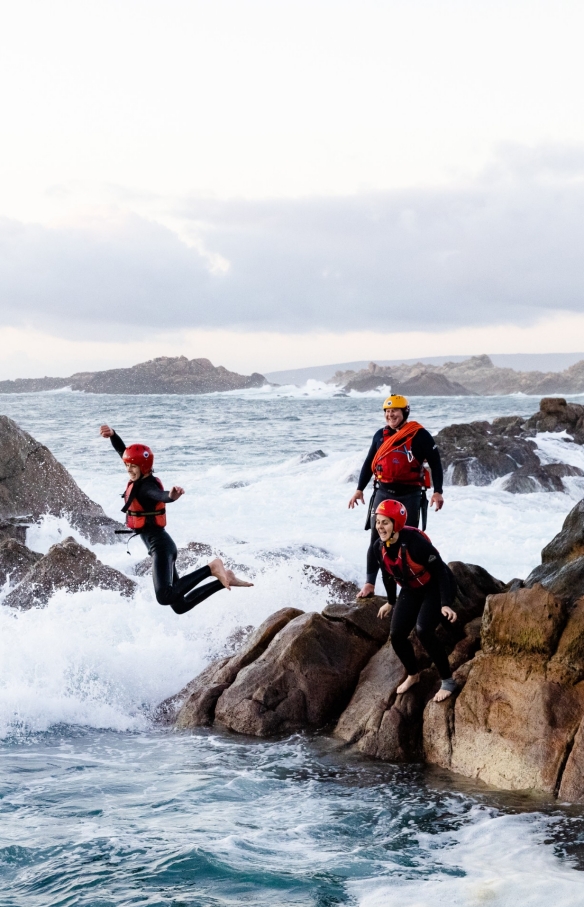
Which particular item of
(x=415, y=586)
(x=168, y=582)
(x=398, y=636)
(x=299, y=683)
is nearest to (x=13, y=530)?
(x=168, y=582)

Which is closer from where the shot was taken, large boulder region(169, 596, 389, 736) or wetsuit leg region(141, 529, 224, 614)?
large boulder region(169, 596, 389, 736)

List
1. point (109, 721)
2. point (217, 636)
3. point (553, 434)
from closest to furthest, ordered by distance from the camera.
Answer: point (109, 721) → point (217, 636) → point (553, 434)

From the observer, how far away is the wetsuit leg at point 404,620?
26.3 ft

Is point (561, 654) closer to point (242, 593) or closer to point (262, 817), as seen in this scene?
point (262, 817)

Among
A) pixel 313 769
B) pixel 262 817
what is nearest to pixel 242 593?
Result: pixel 313 769

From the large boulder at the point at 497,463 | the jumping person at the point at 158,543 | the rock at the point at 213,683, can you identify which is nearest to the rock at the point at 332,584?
the rock at the point at 213,683

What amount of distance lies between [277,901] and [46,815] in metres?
2.23

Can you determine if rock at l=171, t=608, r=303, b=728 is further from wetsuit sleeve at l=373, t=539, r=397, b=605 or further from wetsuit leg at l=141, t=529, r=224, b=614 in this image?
wetsuit sleeve at l=373, t=539, r=397, b=605

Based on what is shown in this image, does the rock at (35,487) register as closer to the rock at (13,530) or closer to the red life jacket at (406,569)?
the rock at (13,530)

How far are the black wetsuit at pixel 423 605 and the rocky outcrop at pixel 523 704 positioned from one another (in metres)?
0.40

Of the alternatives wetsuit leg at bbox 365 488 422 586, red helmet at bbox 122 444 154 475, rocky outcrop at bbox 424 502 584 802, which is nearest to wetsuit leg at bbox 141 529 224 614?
red helmet at bbox 122 444 154 475

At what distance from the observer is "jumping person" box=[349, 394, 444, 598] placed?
9.09m

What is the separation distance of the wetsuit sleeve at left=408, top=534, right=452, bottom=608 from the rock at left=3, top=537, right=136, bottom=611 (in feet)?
19.0

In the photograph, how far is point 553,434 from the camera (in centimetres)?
3394
